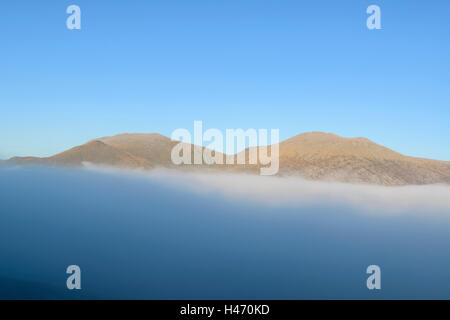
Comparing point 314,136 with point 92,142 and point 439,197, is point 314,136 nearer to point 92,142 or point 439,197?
point 439,197

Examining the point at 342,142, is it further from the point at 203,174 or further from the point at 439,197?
the point at 203,174

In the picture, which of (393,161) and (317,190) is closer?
(317,190)
